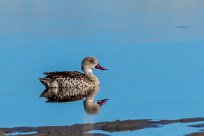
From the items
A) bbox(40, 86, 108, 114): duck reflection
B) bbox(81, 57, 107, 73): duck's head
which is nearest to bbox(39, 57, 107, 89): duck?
bbox(81, 57, 107, 73): duck's head

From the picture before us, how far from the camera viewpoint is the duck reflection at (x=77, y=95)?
15.2 meters

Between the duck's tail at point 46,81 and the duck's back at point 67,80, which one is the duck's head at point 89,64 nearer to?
the duck's back at point 67,80

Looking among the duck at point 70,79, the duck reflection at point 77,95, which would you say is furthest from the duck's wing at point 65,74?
the duck reflection at point 77,95

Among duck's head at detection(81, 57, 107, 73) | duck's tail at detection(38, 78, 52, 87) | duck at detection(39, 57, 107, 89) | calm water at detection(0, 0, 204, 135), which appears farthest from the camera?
duck's head at detection(81, 57, 107, 73)

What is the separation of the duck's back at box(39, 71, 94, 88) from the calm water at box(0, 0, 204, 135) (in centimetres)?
38

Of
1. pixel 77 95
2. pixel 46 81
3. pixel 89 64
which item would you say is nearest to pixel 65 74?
pixel 46 81

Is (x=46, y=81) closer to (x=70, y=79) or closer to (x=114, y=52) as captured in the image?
(x=70, y=79)

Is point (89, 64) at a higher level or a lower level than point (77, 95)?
higher

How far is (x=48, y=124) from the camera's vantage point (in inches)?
518

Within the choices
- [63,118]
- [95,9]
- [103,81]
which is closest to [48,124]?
[63,118]

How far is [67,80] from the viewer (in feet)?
62.3

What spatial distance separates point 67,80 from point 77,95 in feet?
5.00

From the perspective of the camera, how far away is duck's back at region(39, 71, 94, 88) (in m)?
18.7

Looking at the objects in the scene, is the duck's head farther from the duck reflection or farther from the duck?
the duck reflection
